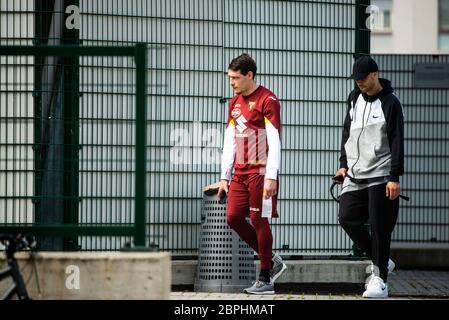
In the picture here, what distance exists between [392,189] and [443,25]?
3394 centimetres

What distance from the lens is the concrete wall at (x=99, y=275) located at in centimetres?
739

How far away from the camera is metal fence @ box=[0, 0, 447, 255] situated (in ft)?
37.7

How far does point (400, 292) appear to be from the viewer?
11523mm

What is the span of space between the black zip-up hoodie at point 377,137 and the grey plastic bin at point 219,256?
142cm

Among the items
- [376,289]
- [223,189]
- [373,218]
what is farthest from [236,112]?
[376,289]

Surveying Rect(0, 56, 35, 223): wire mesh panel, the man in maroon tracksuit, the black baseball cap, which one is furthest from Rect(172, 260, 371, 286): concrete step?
Rect(0, 56, 35, 223): wire mesh panel

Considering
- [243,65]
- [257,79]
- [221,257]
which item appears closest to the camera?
[243,65]

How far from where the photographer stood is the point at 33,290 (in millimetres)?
7574

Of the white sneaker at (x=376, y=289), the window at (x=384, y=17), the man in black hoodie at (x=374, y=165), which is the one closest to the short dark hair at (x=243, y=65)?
the man in black hoodie at (x=374, y=165)

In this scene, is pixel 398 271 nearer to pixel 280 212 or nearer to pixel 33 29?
pixel 280 212

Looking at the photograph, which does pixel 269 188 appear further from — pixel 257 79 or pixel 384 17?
pixel 384 17

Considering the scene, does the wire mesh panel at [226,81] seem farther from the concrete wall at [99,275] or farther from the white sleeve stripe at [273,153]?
the concrete wall at [99,275]

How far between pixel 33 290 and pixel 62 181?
181 centimetres
